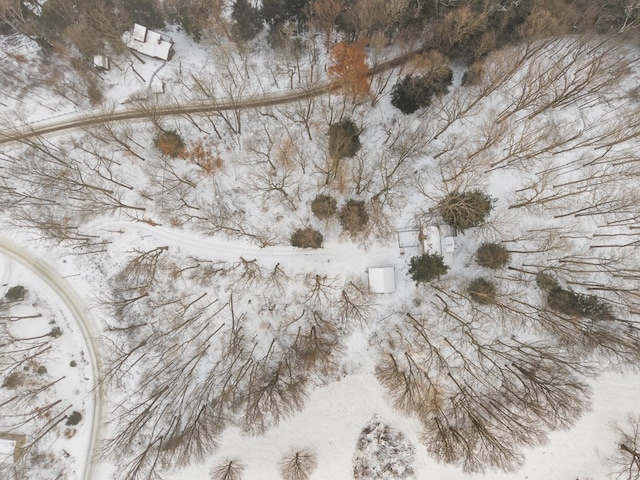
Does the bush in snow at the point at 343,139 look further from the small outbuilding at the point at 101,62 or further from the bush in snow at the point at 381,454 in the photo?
the bush in snow at the point at 381,454

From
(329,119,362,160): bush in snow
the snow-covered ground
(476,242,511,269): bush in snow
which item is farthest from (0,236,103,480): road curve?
(476,242,511,269): bush in snow

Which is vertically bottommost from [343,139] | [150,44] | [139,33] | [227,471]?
[227,471]

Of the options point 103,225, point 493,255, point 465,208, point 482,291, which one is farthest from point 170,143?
point 482,291

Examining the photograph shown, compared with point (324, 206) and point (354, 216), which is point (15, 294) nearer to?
point (324, 206)

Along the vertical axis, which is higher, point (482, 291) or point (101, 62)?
point (101, 62)

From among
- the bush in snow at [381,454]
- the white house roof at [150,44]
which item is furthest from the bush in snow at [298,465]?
the white house roof at [150,44]

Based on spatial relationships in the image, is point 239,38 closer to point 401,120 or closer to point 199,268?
point 401,120

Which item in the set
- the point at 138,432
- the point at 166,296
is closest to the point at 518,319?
the point at 166,296
